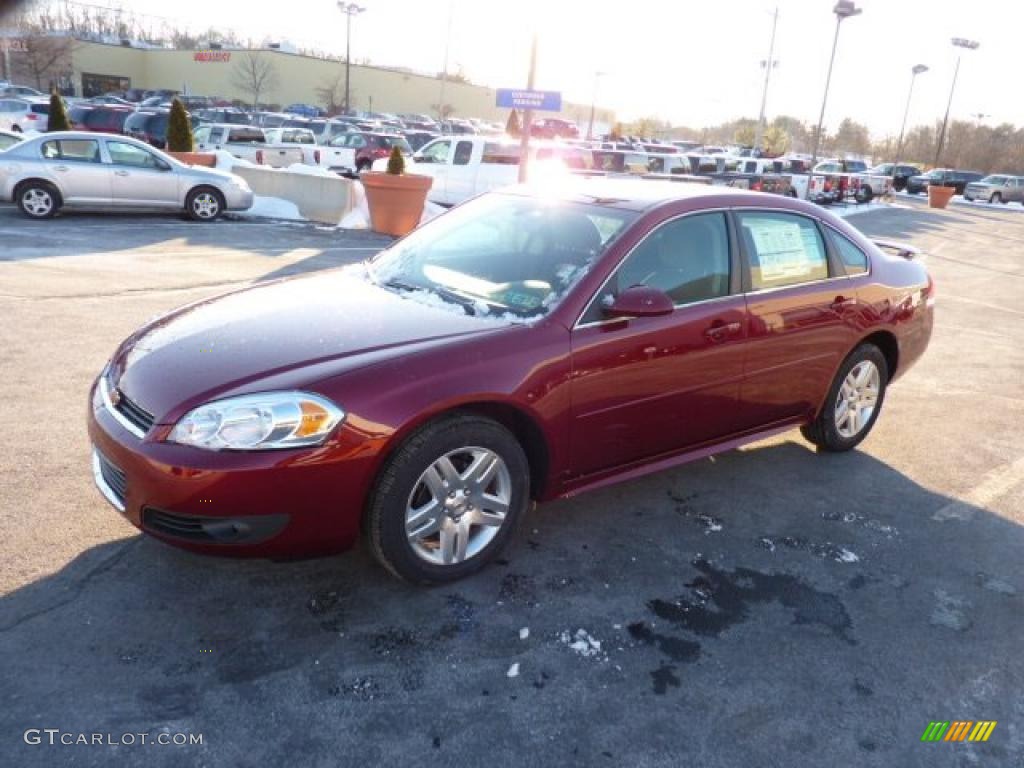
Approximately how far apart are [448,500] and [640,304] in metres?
1.15

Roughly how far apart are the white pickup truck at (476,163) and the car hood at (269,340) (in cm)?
1410

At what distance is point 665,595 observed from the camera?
337cm

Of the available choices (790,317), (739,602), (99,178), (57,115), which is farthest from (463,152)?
(739,602)

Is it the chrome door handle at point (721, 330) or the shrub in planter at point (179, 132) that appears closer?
the chrome door handle at point (721, 330)

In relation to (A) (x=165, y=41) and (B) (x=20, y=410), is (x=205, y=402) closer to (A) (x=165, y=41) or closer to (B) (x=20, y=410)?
(B) (x=20, y=410)

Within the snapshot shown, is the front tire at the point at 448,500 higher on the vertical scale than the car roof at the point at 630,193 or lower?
lower

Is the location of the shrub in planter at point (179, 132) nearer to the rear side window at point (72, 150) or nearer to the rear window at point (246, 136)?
the rear side window at point (72, 150)

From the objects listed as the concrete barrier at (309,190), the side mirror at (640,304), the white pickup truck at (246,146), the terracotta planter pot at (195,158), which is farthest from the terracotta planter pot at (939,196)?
the side mirror at (640,304)

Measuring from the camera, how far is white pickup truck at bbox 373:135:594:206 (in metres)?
17.7

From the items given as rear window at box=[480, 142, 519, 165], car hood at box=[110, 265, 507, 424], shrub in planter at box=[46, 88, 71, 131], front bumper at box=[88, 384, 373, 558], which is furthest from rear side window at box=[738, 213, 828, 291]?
shrub in planter at box=[46, 88, 71, 131]

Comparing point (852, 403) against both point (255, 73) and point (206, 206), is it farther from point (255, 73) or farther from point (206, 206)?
point (255, 73)

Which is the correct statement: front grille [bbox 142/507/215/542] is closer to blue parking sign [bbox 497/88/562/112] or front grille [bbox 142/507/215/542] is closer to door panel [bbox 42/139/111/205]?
blue parking sign [bbox 497/88/562/112]

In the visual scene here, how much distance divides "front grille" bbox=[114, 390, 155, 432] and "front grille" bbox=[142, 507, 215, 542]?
1.01 ft

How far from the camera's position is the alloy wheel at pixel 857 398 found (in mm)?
4977
